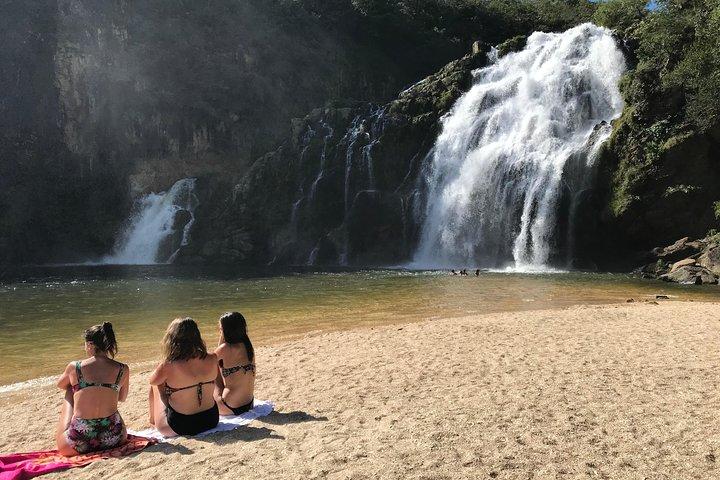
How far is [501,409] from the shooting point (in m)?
5.53

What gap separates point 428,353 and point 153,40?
1920 inches

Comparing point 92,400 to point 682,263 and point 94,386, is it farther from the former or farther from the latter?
point 682,263

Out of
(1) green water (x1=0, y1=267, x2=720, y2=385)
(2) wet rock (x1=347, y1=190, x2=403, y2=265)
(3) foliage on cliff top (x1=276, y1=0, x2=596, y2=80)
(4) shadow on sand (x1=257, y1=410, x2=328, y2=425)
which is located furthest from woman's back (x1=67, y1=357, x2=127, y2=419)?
(3) foliage on cliff top (x1=276, y1=0, x2=596, y2=80)

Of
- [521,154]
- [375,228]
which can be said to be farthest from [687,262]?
[375,228]

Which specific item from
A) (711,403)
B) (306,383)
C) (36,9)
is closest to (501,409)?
(711,403)

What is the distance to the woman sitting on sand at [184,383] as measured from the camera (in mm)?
5129

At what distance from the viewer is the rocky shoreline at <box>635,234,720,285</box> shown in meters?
20.7

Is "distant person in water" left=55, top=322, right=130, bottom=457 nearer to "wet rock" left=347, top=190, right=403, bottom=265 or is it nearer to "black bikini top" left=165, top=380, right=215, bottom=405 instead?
"black bikini top" left=165, top=380, right=215, bottom=405

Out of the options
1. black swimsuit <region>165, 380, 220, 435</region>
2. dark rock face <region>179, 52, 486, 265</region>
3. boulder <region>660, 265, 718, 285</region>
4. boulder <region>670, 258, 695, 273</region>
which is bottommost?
black swimsuit <region>165, 380, 220, 435</region>

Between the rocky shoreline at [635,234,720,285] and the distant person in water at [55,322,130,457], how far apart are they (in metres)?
21.0

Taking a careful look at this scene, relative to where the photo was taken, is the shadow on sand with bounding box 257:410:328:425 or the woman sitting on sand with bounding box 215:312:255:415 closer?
the shadow on sand with bounding box 257:410:328:425

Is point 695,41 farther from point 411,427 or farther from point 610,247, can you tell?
point 411,427

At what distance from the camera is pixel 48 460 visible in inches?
189

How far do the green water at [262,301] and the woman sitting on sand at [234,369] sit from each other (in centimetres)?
493
